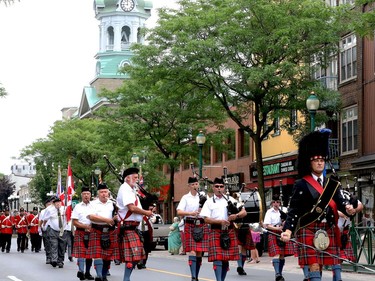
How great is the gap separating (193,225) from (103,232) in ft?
7.50

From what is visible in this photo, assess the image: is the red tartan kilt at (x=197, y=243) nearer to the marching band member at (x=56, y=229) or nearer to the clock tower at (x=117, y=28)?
the marching band member at (x=56, y=229)

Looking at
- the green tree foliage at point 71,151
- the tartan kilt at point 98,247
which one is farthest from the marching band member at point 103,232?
the green tree foliage at point 71,151

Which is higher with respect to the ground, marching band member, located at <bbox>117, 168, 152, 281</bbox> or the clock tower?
the clock tower

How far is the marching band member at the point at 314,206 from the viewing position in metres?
12.0

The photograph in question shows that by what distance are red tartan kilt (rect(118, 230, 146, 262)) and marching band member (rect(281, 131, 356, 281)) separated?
438 centimetres

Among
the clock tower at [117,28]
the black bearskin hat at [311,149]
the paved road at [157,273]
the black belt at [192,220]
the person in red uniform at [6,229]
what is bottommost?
the paved road at [157,273]

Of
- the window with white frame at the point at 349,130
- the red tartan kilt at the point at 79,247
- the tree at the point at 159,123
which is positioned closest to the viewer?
the red tartan kilt at the point at 79,247

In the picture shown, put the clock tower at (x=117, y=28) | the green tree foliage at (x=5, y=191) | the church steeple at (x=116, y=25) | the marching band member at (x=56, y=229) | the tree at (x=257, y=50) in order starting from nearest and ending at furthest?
the marching band member at (x=56, y=229), the tree at (x=257, y=50), the clock tower at (x=117, y=28), the church steeple at (x=116, y=25), the green tree foliage at (x=5, y=191)

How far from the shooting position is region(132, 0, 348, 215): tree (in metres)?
35.1

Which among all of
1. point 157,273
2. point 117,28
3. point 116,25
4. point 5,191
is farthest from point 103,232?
point 5,191

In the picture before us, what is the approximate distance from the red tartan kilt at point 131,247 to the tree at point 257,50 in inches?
748

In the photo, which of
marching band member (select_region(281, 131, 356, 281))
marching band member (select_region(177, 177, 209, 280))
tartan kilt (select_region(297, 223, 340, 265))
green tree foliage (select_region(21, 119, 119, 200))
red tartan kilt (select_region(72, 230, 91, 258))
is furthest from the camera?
green tree foliage (select_region(21, 119, 119, 200))

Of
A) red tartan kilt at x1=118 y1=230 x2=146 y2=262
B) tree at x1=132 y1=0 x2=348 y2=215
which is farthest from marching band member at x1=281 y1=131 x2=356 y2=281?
tree at x1=132 y1=0 x2=348 y2=215

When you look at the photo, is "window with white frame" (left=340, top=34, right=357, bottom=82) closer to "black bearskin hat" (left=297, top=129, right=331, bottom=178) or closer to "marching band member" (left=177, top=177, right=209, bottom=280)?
"marching band member" (left=177, top=177, right=209, bottom=280)
